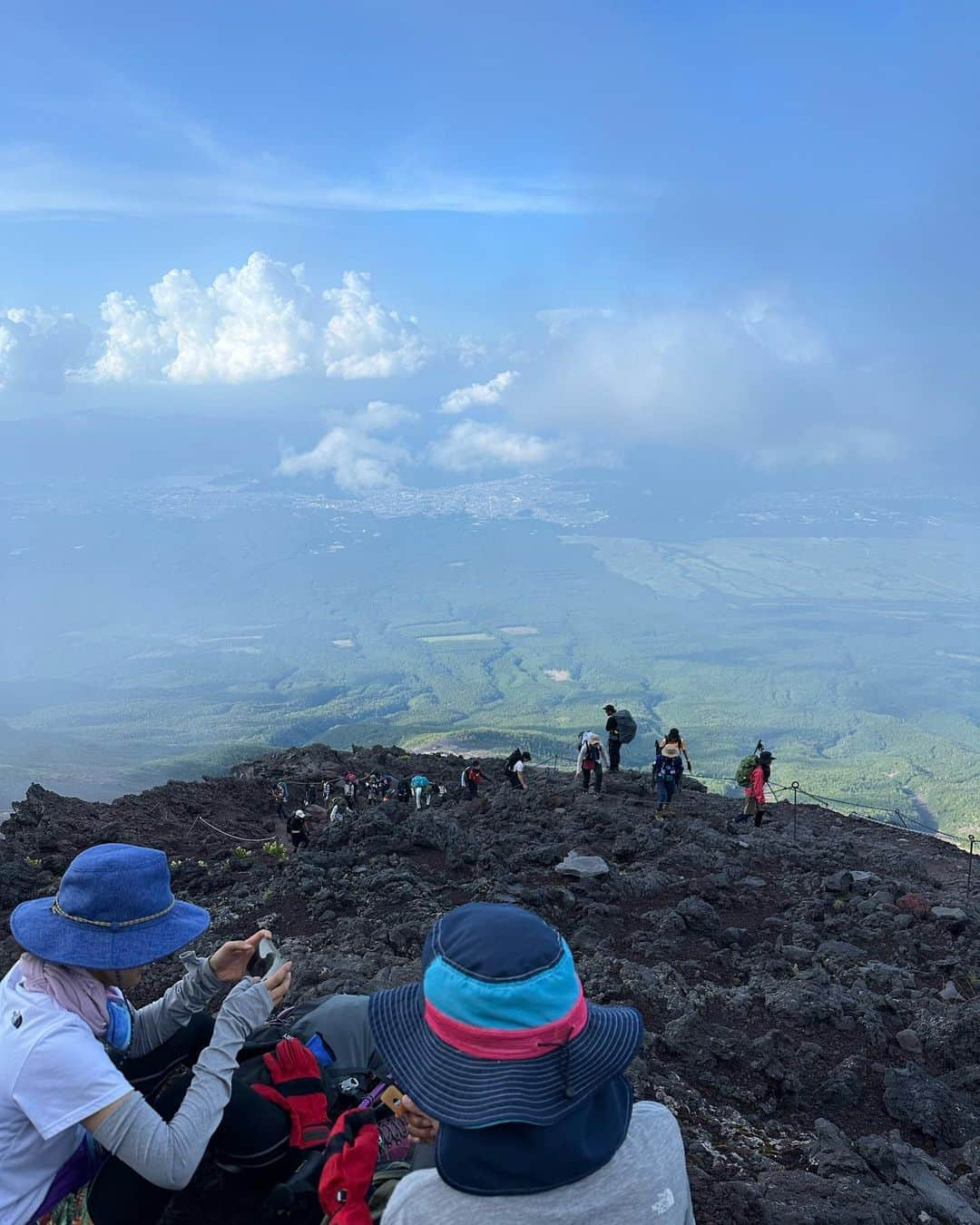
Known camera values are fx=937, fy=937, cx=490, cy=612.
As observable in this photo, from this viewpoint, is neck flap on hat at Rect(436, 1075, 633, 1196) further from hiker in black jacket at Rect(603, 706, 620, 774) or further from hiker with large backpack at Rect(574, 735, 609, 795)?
hiker in black jacket at Rect(603, 706, 620, 774)

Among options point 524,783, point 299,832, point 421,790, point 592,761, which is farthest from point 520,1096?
point 524,783

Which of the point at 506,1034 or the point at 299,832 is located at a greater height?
the point at 506,1034

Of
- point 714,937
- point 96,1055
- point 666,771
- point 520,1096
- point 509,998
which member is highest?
point 509,998

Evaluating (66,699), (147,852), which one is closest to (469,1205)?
(147,852)

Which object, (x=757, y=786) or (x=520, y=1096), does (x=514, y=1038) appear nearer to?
(x=520, y=1096)

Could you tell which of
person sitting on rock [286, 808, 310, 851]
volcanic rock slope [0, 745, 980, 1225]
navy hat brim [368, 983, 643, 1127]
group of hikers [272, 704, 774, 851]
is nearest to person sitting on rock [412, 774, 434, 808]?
group of hikers [272, 704, 774, 851]

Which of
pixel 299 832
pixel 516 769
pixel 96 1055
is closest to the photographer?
pixel 96 1055
